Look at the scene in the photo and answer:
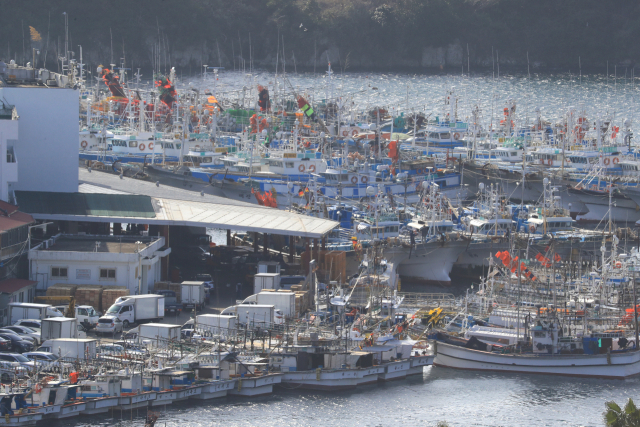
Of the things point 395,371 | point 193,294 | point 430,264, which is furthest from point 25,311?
point 430,264

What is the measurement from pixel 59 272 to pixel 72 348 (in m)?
6.87

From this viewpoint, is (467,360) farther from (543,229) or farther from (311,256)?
(543,229)

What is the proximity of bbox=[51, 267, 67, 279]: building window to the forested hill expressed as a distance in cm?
10043

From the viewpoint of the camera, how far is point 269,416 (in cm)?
2938

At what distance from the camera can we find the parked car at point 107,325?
3312cm

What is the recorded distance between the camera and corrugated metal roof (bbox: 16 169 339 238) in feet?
128

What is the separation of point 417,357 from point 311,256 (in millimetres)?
8185

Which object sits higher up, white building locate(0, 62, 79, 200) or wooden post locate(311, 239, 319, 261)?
white building locate(0, 62, 79, 200)

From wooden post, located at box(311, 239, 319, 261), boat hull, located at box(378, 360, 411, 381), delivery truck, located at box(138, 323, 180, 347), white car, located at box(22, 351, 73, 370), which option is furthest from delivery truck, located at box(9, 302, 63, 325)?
wooden post, located at box(311, 239, 319, 261)

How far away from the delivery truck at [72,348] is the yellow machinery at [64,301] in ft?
12.3

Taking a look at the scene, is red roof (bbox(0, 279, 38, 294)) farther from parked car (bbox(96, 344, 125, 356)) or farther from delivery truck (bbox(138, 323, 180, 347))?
parked car (bbox(96, 344, 125, 356))

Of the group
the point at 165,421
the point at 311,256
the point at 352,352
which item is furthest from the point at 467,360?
the point at 165,421

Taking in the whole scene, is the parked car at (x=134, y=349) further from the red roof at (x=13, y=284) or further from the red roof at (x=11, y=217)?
the red roof at (x=11, y=217)

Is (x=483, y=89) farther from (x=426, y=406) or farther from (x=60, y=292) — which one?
(x=426, y=406)
